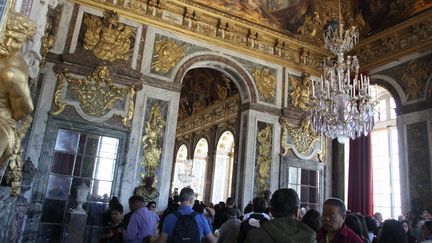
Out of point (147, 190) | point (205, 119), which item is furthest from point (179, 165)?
point (147, 190)

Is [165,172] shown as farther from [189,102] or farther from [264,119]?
[189,102]

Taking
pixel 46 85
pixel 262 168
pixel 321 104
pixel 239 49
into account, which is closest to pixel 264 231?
pixel 321 104

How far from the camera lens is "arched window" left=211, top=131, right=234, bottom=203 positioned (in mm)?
15273

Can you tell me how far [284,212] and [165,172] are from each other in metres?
6.56

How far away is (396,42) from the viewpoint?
10.4 metres

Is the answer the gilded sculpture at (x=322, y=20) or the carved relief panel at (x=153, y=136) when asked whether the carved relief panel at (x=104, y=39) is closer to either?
the carved relief panel at (x=153, y=136)

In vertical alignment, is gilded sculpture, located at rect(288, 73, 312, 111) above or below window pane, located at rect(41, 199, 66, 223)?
above

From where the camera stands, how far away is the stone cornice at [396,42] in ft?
31.3

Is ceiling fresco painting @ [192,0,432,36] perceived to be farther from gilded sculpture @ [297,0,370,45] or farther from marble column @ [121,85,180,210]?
marble column @ [121,85,180,210]

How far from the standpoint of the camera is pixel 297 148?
34.5ft

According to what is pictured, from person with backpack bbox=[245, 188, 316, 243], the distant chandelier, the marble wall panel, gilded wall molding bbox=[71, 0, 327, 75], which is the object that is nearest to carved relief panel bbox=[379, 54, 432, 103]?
the marble wall panel

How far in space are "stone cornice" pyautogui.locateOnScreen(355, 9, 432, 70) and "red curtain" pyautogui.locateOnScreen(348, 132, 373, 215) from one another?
2679 millimetres

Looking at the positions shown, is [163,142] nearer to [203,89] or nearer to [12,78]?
[12,78]

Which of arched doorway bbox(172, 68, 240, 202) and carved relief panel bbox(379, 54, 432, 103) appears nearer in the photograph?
carved relief panel bbox(379, 54, 432, 103)
